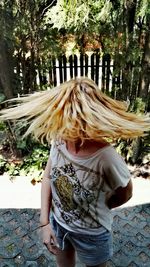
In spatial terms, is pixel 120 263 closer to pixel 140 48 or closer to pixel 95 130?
pixel 95 130

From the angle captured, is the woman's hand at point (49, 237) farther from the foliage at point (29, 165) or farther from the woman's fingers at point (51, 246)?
the foliage at point (29, 165)

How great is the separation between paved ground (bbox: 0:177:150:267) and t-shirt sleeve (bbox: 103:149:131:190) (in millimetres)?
1674

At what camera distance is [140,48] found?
12.0 feet

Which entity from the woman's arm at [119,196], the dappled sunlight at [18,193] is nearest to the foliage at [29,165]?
the dappled sunlight at [18,193]

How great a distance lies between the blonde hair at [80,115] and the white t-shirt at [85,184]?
0.38ft

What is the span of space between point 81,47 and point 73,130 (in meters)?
4.06

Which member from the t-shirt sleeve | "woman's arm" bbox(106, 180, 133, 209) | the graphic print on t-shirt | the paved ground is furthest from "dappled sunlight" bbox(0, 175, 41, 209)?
the t-shirt sleeve

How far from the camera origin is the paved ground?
2.78 meters

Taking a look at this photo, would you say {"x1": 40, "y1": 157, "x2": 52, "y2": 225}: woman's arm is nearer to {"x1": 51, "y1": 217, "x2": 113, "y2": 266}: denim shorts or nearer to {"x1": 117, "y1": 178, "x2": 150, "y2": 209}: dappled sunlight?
{"x1": 51, "y1": 217, "x2": 113, "y2": 266}: denim shorts

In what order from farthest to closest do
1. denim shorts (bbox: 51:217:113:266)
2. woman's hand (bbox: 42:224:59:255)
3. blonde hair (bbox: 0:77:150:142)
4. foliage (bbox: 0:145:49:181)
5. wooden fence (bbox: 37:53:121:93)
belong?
1. wooden fence (bbox: 37:53:121:93)
2. foliage (bbox: 0:145:49:181)
3. woman's hand (bbox: 42:224:59:255)
4. denim shorts (bbox: 51:217:113:266)
5. blonde hair (bbox: 0:77:150:142)

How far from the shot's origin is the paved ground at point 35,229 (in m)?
2.78

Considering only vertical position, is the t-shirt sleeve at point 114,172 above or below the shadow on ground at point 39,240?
above

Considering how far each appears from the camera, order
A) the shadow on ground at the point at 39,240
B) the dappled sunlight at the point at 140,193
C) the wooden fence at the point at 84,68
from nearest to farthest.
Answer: the shadow on ground at the point at 39,240 < the dappled sunlight at the point at 140,193 < the wooden fence at the point at 84,68

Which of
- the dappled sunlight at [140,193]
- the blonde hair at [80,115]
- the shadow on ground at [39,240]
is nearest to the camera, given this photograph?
the blonde hair at [80,115]
